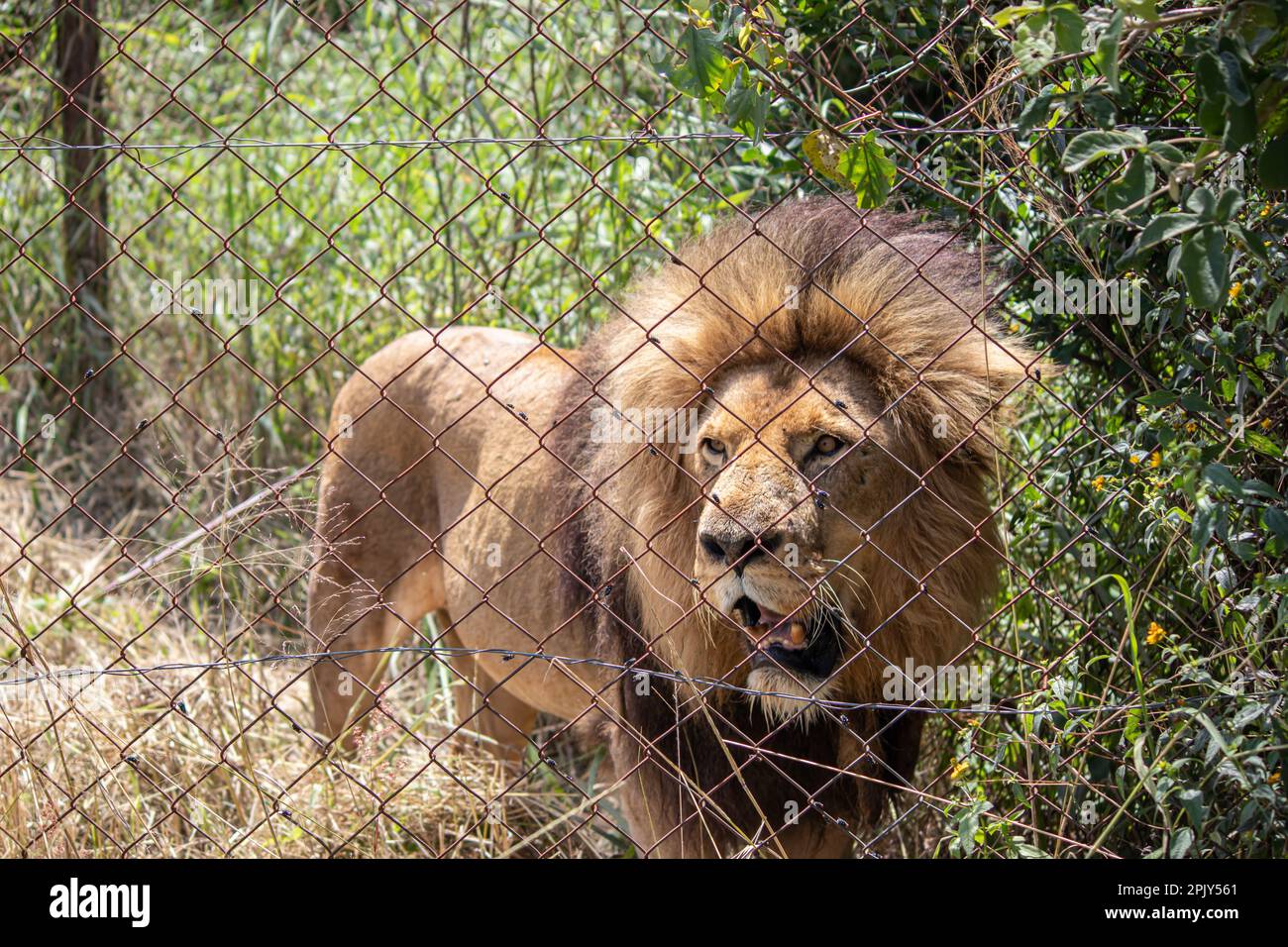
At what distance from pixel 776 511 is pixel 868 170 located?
69cm

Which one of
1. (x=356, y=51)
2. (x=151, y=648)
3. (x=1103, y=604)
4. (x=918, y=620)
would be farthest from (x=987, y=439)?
(x=356, y=51)

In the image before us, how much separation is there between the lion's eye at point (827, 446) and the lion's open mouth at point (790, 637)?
329 mm

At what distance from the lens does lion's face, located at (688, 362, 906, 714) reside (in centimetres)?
254

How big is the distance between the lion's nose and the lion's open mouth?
6.0 inches

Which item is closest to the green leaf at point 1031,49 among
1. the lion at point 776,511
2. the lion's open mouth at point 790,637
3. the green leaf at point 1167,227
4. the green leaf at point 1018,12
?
the green leaf at point 1018,12

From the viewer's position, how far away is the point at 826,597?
8.70 ft

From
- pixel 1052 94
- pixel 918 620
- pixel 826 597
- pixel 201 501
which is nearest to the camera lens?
pixel 1052 94

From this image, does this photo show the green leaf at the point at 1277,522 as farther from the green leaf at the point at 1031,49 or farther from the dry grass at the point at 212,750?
the dry grass at the point at 212,750

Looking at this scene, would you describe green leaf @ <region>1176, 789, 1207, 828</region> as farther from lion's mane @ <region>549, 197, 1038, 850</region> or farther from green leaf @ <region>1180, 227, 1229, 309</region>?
green leaf @ <region>1180, 227, 1229, 309</region>

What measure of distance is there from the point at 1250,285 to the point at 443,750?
10.3ft

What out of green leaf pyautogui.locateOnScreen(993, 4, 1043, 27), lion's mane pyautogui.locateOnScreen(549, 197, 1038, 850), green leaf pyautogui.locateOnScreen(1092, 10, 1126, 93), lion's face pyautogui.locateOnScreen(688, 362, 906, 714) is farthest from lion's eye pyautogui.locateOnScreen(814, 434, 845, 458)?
green leaf pyautogui.locateOnScreen(1092, 10, 1126, 93)

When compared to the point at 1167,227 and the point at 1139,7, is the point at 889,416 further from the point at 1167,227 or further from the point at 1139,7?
the point at 1139,7
